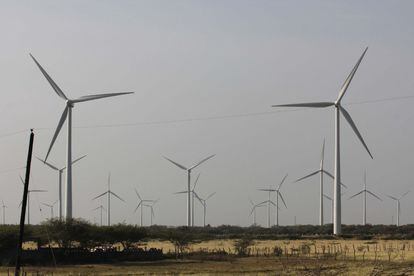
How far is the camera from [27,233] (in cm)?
9394

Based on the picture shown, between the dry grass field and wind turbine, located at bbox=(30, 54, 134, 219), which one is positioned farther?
wind turbine, located at bbox=(30, 54, 134, 219)

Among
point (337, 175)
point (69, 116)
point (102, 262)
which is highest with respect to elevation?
point (69, 116)

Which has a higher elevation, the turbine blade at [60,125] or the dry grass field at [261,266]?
the turbine blade at [60,125]

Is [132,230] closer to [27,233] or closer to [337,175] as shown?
[27,233]

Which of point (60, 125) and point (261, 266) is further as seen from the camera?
point (60, 125)

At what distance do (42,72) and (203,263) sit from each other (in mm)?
39464

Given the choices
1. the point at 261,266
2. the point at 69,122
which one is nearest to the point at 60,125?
the point at 69,122

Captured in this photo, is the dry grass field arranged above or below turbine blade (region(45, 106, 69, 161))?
below

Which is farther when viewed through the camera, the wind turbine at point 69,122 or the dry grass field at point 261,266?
the wind turbine at point 69,122

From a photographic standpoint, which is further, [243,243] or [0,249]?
[243,243]

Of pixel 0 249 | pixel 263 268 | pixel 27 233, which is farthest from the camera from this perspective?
pixel 27 233

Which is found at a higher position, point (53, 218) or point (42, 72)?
point (42, 72)

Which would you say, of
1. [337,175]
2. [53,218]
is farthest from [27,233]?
[337,175]

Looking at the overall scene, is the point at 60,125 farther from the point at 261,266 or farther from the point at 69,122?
the point at 261,266
